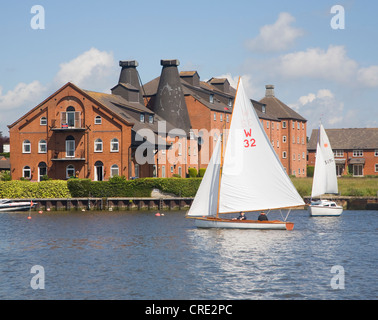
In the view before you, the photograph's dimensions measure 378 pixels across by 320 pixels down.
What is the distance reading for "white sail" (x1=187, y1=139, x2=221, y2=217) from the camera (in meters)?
44.9

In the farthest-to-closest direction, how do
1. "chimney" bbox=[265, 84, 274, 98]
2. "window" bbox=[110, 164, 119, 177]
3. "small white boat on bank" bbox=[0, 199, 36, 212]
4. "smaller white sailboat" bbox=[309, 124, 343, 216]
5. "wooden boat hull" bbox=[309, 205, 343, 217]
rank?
"chimney" bbox=[265, 84, 274, 98], "window" bbox=[110, 164, 119, 177], "small white boat on bank" bbox=[0, 199, 36, 212], "smaller white sailboat" bbox=[309, 124, 343, 216], "wooden boat hull" bbox=[309, 205, 343, 217]

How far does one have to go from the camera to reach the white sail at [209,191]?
4494 centimetres

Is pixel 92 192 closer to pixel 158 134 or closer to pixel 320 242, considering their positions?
pixel 158 134

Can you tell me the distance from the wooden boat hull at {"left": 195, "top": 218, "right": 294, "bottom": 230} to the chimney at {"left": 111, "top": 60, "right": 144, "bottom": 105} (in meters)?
46.6

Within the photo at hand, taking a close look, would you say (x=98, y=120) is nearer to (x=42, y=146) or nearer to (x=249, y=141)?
(x=42, y=146)

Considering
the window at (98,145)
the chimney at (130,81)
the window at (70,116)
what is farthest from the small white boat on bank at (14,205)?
the chimney at (130,81)

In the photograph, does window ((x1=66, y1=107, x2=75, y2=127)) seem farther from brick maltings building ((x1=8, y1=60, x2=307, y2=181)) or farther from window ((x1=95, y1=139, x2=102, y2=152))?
window ((x1=95, y1=139, x2=102, y2=152))

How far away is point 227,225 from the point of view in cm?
4425

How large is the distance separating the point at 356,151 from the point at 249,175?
293ft

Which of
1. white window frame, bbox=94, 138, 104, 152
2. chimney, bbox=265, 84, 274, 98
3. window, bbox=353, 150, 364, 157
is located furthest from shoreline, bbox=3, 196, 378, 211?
window, bbox=353, 150, 364, 157

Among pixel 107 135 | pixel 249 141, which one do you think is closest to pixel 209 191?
pixel 249 141

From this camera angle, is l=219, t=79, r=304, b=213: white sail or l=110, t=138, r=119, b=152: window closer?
l=219, t=79, r=304, b=213: white sail

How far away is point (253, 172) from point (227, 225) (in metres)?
4.26

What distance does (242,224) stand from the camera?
43594mm
